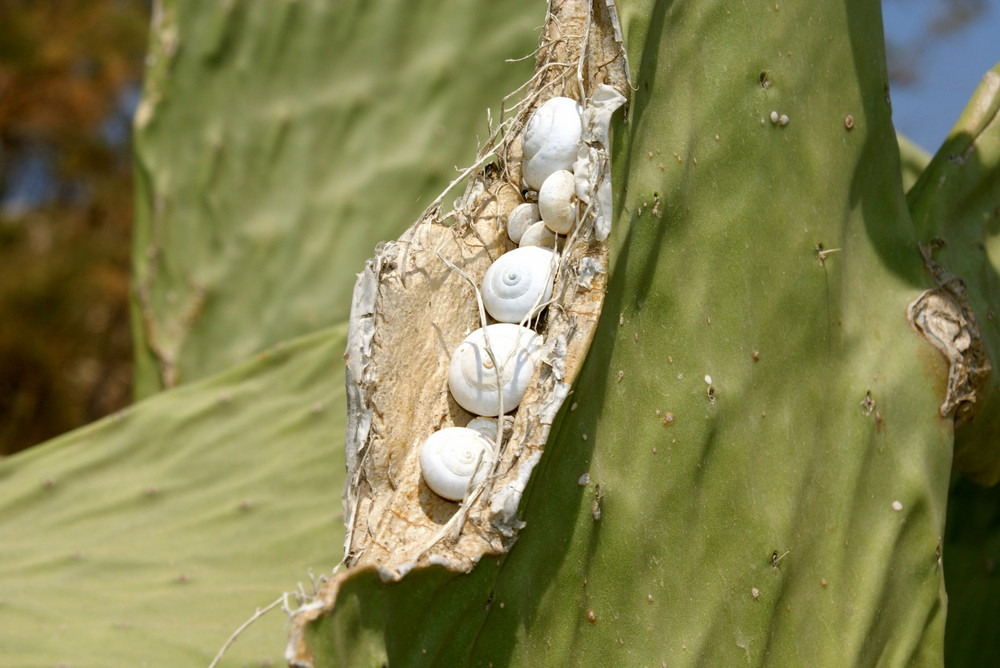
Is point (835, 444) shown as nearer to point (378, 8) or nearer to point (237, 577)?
point (237, 577)

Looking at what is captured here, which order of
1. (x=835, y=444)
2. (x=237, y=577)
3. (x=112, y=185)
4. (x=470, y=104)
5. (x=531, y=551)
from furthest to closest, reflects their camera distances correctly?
(x=112, y=185) < (x=470, y=104) < (x=237, y=577) < (x=835, y=444) < (x=531, y=551)

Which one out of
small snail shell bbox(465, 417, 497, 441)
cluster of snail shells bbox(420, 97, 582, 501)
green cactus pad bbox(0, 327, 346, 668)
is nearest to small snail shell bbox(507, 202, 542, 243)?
cluster of snail shells bbox(420, 97, 582, 501)

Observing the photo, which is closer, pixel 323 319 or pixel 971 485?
pixel 971 485

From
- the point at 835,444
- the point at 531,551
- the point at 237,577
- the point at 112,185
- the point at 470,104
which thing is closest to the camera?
the point at 531,551

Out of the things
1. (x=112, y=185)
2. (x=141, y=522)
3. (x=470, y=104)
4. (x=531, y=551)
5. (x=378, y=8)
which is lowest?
(x=531, y=551)

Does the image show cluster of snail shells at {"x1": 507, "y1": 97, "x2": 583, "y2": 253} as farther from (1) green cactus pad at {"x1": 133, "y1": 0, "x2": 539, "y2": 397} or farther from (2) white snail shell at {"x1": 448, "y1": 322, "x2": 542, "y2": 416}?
(1) green cactus pad at {"x1": 133, "y1": 0, "x2": 539, "y2": 397}

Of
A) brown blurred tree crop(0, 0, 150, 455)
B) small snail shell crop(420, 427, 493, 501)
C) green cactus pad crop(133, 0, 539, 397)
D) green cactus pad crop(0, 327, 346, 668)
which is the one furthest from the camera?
brown blurred tree crop(0, 0, 150, 455)

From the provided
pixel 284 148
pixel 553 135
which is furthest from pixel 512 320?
pixel 284 148

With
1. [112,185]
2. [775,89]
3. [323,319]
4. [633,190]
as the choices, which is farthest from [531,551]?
[112,185]
